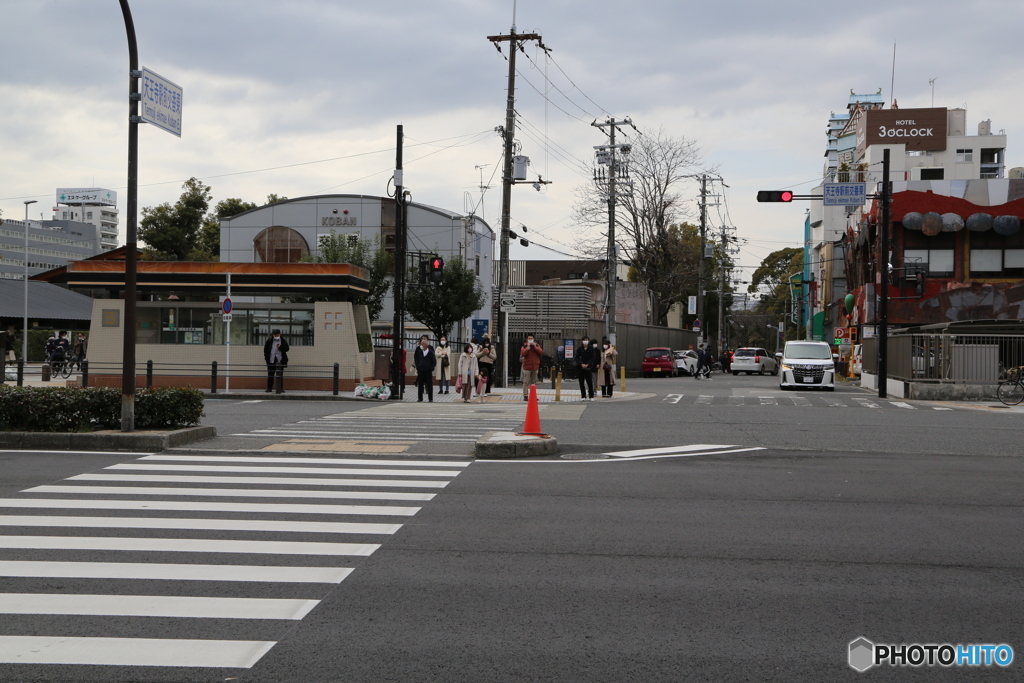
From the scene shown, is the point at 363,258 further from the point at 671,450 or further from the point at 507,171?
the point at 671,450

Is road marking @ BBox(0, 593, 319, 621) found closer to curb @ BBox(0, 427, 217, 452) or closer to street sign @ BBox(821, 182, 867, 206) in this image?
curb @ BBox(0, 427, 217, 452)

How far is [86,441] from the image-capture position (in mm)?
13422

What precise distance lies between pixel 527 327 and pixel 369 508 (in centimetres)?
3967

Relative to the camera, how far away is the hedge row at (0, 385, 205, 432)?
13.9 metres

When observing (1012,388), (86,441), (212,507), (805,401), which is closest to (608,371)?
(805,401)

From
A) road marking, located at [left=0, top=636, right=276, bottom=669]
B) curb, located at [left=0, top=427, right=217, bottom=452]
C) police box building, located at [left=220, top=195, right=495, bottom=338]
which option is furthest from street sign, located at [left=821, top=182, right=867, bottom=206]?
police box building, located at [left=220, top=195, right=495, bottom=338]

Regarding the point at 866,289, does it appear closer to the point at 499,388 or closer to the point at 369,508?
the point at 499,388

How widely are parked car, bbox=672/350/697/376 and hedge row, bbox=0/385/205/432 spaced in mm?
41979

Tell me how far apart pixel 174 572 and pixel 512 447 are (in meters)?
7.02

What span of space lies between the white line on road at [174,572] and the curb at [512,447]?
21.2 feet

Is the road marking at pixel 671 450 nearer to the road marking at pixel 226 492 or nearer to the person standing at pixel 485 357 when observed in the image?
the road marking at pixel 226 492

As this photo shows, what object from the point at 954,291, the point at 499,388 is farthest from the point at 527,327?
the point at 954,291

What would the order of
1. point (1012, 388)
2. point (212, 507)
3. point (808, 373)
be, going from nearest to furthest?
point (212, 507) < point (1012, 388) < point (808, 373)

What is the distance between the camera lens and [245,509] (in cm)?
903
